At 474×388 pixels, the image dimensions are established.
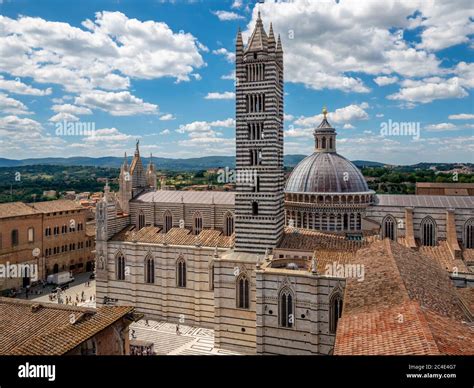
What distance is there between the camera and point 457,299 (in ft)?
52.3

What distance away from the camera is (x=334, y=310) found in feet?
79.9

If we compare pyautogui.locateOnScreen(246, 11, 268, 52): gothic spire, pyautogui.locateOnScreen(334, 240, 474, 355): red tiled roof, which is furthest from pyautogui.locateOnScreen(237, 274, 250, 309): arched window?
pyautogui.locateOnScreen(246, 11, 268, 52): gothic spire

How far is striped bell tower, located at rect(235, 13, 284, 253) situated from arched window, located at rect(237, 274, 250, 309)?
8.90ft

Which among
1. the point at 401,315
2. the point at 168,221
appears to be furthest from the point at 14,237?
the point at 401,315

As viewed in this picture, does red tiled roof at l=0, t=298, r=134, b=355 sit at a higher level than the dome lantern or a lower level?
lower

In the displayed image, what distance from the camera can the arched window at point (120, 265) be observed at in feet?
127

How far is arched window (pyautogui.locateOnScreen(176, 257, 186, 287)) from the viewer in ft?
119

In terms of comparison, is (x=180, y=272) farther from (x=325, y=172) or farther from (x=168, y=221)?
(x=325, y=172)

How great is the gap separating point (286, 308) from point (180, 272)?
44.0ft

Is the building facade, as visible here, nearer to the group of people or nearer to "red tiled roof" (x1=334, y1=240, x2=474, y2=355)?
the group of people

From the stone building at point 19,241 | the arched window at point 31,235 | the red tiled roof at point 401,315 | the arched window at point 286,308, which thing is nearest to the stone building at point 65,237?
the stone building at point 19,241

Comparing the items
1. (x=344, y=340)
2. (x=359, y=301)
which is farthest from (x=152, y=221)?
(x=344, y=340)

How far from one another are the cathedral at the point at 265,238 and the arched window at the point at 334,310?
0.21 ft

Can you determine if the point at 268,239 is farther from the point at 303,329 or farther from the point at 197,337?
the point at 197,337
